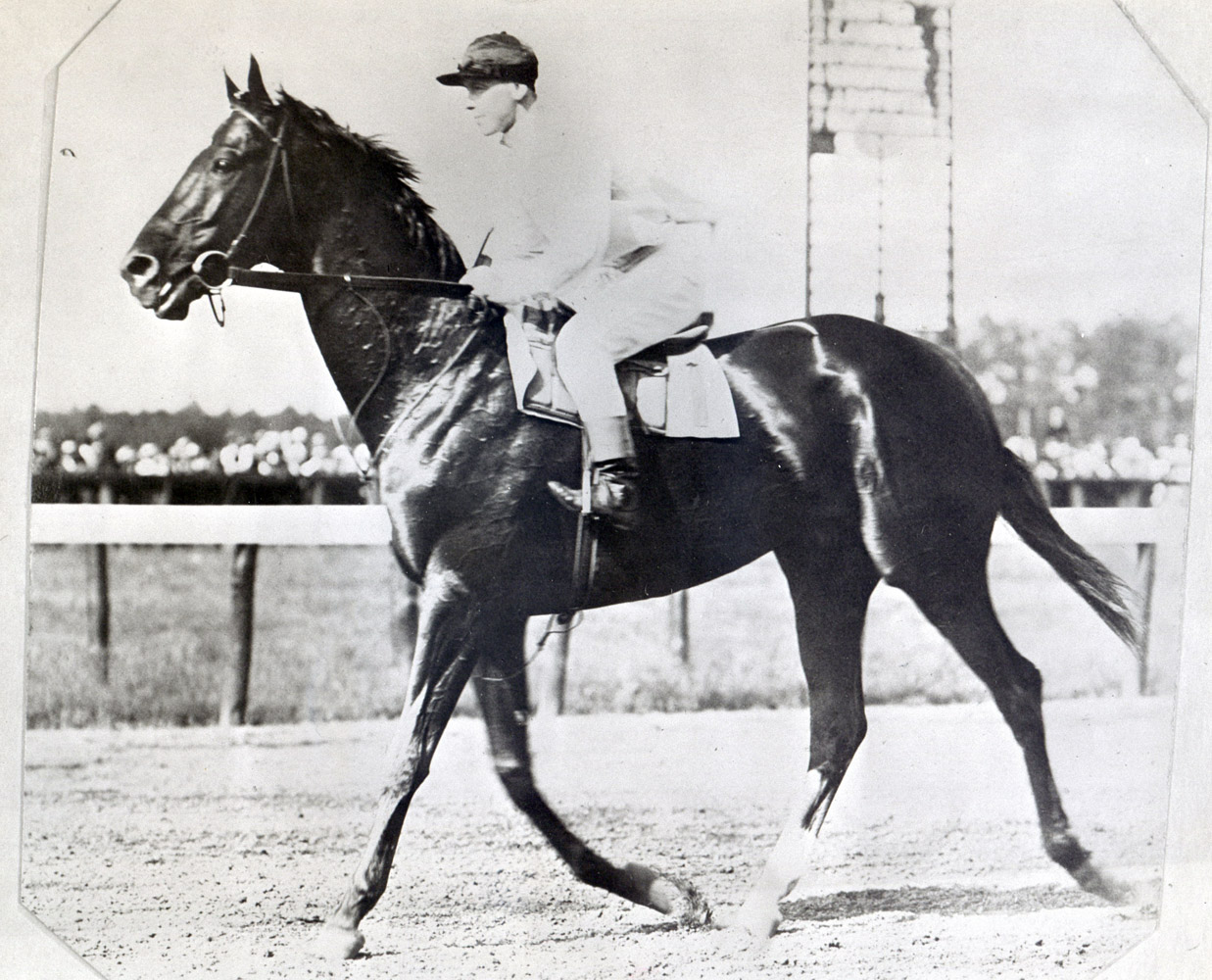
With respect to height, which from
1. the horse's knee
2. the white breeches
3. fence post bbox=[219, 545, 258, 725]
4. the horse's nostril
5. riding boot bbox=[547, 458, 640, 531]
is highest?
the horse's nostril

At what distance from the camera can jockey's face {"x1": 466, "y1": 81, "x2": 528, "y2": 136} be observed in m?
2.78

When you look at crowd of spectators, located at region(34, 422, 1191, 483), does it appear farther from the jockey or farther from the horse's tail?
the horse's tail

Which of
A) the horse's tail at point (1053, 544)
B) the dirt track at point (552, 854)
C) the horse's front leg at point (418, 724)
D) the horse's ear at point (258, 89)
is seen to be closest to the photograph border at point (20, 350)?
the dirt track at point (552, 854)

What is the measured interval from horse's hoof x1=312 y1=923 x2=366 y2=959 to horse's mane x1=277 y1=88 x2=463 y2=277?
1738 mm

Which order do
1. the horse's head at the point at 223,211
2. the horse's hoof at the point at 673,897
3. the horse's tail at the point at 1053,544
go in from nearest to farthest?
the horse's head at the point at 223,211 < the horse's hoof at the point at 673,897 < the horse's tail at the point at 1053,544

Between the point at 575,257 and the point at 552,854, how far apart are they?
5.19 feet

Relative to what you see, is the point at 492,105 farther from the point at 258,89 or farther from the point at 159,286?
the point at 159,286

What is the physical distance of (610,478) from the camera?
9.05 feet

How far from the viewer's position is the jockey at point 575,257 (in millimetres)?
2746

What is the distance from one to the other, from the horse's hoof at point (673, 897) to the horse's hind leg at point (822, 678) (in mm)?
105

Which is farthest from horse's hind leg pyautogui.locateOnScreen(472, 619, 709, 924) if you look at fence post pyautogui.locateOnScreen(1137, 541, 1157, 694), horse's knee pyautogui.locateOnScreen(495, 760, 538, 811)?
fence post pyautogui.locateOnScreen(1137, 541, 1157, 694)

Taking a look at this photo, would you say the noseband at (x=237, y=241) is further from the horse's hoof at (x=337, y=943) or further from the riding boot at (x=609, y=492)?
the horse's hoof at (x=337, y=943)

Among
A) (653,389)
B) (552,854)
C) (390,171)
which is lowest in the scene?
(552,854)

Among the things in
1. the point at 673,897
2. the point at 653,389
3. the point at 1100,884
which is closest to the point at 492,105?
the point at 653,389
